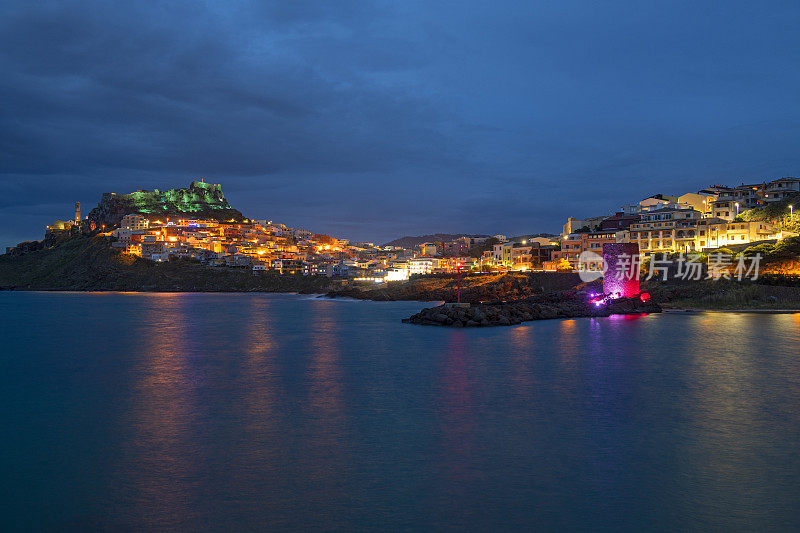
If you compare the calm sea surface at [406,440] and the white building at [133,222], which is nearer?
the calm sea surface at [406,440]

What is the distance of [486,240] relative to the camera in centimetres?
9225

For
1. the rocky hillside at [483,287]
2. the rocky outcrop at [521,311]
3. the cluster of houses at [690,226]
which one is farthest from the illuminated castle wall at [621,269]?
the rocky hillside at [483,287]

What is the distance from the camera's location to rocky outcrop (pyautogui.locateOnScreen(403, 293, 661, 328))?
84.4 feet

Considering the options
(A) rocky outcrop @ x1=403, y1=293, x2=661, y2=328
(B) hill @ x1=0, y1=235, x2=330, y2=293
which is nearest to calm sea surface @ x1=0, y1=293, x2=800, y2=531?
(A) rocky outcrop @ x1=403, y1=293, x2=661, y2=328

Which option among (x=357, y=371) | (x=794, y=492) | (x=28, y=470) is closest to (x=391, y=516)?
(x=794, y=492)

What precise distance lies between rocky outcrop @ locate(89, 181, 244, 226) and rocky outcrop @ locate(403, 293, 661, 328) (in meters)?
105

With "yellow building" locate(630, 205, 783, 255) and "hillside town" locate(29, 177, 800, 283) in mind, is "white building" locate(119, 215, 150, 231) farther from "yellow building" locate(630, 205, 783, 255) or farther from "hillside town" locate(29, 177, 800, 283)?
"yellow building" locate(630, 205, 783, 255)

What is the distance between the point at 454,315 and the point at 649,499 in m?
20.8

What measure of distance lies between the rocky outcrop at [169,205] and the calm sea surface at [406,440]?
113 meters

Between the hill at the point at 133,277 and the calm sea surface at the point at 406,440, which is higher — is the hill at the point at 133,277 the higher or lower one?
the higher one

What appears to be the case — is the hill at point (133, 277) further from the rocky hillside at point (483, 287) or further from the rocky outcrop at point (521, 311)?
the rocky outcrop at point (521, 311)

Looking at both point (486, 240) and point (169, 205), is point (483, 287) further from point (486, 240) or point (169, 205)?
point (169, 205)

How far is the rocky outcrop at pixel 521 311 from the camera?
25.7 meters

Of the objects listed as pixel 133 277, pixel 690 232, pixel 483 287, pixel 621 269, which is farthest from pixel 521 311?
pixel 133 277
